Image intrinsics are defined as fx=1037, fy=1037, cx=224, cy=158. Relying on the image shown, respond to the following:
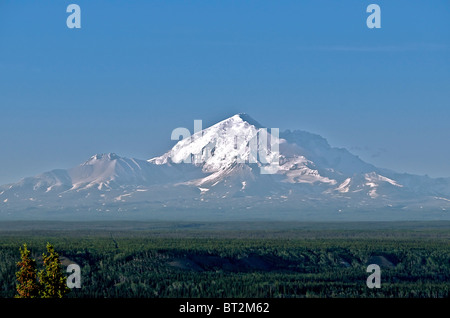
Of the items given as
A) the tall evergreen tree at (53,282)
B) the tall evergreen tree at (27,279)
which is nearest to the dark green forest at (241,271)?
the tall evergreen tree at (53,282)

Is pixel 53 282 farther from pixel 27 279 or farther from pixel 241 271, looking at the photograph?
pixel 241 271

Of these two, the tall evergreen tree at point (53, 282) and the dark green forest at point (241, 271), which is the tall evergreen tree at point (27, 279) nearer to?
the tall evergreen tree at point (53, 282)

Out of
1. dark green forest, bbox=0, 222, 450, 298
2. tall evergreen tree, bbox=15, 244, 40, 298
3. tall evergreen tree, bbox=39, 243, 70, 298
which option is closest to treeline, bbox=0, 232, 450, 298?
dark green forest, bbox=0, 222, 450, 298

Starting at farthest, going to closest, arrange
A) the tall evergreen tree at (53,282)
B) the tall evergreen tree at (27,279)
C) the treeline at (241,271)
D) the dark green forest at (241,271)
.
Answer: the treeline at (241,271) < the dark green forest at (241,271) < the tall evergreen tree at (53,282) < the tall evergreen tree at (27,279)

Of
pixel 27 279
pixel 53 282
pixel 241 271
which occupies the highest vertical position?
pixel 27 279

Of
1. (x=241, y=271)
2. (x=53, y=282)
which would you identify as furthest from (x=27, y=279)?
(x=241, y=271)

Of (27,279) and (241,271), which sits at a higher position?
(27,279)

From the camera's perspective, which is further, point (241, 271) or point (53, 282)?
point (241, 271)
